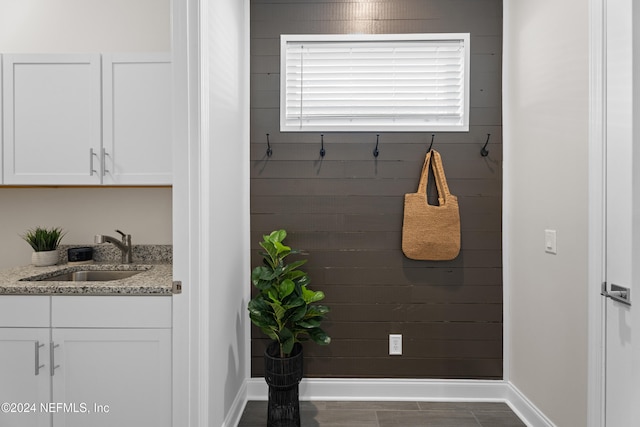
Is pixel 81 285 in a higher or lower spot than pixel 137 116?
lower

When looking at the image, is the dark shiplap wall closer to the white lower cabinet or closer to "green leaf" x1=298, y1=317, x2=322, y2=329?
"green leaf" x1=298, y1=317, x2=322, y2=329

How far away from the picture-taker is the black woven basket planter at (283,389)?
1943 mm

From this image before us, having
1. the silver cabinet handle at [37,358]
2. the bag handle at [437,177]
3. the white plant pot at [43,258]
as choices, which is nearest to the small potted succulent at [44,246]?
the white plant pot at [43,258]

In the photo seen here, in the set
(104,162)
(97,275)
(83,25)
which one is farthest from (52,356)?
(83,25)

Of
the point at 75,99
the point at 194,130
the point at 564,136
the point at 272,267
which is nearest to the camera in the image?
the point at 194,130

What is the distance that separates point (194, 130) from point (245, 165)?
85 centimetres

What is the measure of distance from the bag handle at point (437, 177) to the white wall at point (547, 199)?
429 mm

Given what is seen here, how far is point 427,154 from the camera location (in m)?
2.32

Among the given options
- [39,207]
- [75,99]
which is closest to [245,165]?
[75,99]

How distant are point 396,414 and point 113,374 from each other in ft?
5.21

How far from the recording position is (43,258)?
2.12 m

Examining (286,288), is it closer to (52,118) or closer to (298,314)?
(298,314)

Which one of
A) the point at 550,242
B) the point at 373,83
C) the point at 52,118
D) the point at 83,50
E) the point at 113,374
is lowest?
the point at 113,374

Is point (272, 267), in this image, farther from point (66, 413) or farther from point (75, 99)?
point (75, 99)
